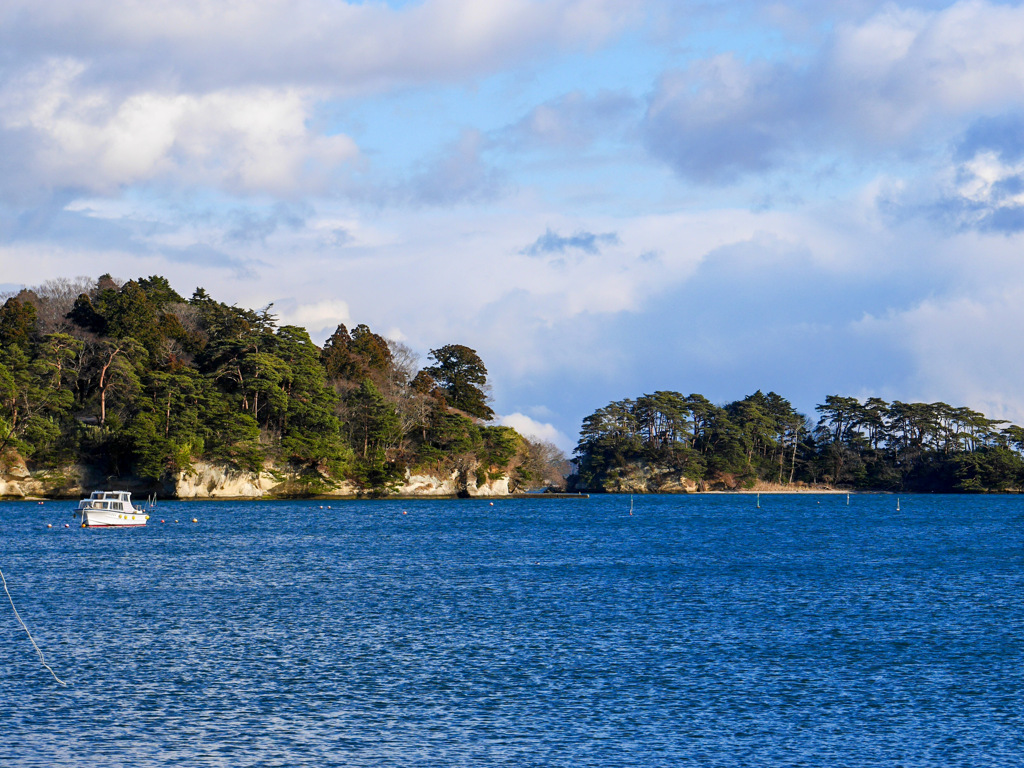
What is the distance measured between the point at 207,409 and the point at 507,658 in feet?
299

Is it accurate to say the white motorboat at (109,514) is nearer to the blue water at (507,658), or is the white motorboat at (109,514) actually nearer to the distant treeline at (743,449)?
the blue water at (507,658)

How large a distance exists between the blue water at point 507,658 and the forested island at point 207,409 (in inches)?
1929

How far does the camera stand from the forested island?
10769 cm

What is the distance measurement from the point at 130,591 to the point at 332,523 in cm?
4674

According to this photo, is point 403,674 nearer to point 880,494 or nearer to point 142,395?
point 142,395

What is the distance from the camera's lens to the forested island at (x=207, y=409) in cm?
10769

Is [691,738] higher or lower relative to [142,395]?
lower

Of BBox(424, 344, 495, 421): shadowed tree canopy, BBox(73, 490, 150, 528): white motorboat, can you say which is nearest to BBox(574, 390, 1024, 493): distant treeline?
BBox(424, 344, 495, 421): shadowed tree canopy

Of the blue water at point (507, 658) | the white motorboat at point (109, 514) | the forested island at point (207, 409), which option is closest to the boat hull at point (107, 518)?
the white motorboat at point (109, 514)

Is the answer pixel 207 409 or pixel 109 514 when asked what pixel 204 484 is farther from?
pixel 109 514

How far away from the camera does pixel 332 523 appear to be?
88500mm

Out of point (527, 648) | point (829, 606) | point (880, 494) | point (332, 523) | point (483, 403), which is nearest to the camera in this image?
point (527, 648)

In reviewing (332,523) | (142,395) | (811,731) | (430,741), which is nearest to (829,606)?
(811,731)

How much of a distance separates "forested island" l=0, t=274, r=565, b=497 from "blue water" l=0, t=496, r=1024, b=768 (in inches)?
1929
